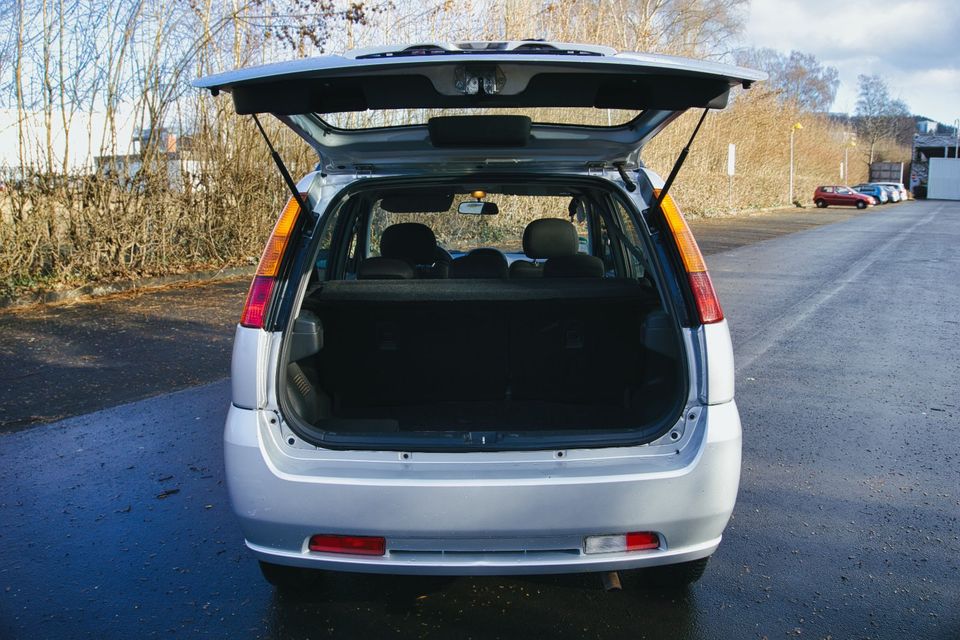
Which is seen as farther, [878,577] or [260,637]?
[878,577]

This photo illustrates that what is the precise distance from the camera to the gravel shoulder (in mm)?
5770

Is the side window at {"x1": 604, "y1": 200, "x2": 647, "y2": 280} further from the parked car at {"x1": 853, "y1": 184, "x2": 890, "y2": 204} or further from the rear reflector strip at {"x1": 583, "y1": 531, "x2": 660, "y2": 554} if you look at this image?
the parked car at {"x1": 853, "y1": 184, "x2": 890, "y2": 204}

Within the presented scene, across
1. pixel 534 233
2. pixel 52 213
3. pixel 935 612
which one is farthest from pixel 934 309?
pixel 52 213

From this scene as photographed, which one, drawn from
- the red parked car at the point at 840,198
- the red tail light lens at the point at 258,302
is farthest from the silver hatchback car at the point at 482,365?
the red parked car at the point at 840,198

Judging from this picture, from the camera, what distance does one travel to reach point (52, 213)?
991 centimetres

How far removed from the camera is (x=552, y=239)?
4.56 meters

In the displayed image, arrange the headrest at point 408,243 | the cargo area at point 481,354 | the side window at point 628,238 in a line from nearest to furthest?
the cargo area at point 481,354, the side window at point 628,238, the headrest at point 408,243

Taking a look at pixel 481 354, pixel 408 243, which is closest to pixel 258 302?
pixel 481 354

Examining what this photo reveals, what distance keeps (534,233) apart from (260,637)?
2.68 meters

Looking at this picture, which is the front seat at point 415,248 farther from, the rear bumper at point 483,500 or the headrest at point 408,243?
the rear bumper at point 483,500

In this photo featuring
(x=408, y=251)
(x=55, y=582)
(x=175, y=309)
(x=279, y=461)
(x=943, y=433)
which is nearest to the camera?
(x=279, y=461)

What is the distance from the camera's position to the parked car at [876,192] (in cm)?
5364

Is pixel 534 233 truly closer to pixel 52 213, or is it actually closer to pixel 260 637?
pixel 260 637

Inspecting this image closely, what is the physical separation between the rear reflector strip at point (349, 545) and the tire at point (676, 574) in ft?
3.55
